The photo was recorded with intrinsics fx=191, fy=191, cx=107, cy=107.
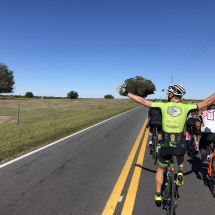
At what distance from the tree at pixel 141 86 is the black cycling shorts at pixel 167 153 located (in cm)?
10017

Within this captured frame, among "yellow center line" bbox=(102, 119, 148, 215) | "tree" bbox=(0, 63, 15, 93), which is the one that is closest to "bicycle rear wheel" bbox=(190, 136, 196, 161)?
"yellow center line" bbox=(102, 119, 148, 215)

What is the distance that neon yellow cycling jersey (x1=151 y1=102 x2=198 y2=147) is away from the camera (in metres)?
2.86

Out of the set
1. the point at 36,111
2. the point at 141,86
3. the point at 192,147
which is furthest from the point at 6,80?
the point at 192,147

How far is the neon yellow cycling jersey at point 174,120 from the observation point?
286 centimetres

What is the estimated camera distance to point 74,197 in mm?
3531

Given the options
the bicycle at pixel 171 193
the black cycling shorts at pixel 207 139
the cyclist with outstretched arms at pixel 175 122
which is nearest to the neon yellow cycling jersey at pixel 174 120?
the cyclist with outstretched arms at pixel 175 122

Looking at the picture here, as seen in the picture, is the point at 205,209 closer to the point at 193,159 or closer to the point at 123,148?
the point at 193,159

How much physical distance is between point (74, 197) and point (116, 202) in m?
0.79

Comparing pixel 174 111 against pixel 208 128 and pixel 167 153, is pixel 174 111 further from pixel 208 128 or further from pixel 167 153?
pixel 208 128

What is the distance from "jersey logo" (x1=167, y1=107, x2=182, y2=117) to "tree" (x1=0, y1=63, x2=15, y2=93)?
78.4 metres

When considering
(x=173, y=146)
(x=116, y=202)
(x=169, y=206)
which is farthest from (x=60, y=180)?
(x=173, y=146)

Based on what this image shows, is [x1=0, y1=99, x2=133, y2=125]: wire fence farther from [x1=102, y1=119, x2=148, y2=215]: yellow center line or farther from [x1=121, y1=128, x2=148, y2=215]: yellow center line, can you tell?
[x1=121, y1=128, x2=148, y2=215]: yellow center line

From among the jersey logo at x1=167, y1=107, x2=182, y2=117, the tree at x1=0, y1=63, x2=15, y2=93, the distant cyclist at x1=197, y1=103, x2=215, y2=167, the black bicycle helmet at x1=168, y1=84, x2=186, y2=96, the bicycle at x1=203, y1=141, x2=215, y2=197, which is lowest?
the bicycle at x1=203, y1=141, x2=215, y2=197

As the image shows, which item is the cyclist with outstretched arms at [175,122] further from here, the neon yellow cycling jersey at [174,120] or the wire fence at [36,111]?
the wire fence at [36,111]
